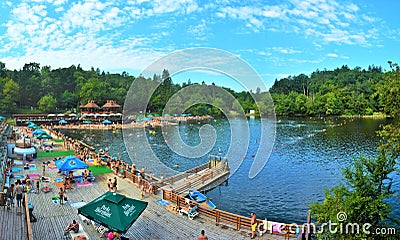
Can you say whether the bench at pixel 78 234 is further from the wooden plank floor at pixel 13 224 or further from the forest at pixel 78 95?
the forest at pixel 78 95

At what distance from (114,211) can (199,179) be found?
13.3 meters

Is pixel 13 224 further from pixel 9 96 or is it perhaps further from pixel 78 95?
pixel 78 95

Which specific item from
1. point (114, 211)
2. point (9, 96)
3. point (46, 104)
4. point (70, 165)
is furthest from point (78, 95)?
point (114, 211)

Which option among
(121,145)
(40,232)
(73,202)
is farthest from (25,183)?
(121,145)

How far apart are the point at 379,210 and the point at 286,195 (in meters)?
15.3

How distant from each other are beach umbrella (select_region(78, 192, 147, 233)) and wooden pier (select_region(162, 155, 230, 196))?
8193 mm

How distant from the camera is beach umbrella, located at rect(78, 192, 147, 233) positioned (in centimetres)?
1241

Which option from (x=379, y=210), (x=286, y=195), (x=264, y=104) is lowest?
(x=286, y=195)

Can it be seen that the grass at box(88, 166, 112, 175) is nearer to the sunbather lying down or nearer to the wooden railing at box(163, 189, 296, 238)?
the wooden railing at box(163, 189, 296, 238)

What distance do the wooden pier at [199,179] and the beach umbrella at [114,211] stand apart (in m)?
8.19

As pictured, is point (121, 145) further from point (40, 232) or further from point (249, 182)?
point (40, 232)

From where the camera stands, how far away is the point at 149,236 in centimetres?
1416

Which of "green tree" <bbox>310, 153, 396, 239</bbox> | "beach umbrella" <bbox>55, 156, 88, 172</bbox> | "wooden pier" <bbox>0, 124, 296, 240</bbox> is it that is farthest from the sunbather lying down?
"beach umbrella" <bbox>55, 156, 88, 172</bbox>

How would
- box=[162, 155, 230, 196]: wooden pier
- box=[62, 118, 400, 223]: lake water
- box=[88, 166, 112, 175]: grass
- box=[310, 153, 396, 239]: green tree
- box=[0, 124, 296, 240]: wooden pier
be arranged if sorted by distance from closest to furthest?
box=[310, 153, 396, 239]: green tree, box=[0, 124, 296, 240]: wooden pier, box=[162, 155, 230, 196]: wooden pier, box=[62, 118, 400, 223]: lake water, box=[88, 166, 112, 175]: grass
